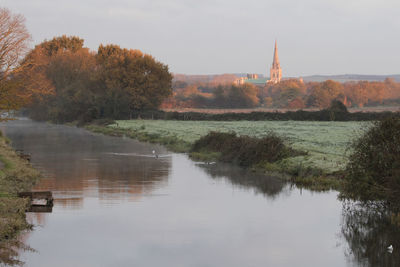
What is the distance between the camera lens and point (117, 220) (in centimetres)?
1520

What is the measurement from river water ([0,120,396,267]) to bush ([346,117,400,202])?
108 centimetres

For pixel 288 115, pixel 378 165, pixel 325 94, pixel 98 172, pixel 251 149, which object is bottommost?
pixel 98 172

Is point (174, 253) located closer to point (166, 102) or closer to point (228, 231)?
point (228, 231)

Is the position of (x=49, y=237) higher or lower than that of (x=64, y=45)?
lower

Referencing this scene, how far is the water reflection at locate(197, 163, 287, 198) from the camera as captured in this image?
2128 centimetres

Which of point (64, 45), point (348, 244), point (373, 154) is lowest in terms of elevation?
point (348, 244)

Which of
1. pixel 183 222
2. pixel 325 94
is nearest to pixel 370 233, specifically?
pixel 183 222

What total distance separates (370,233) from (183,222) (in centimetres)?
453

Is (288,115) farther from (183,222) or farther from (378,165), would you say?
(183,222)

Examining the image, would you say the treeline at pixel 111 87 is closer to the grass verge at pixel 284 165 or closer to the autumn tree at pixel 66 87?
the autumn tree at pixel 66 87

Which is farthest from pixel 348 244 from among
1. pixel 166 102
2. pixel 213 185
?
pixel 166 102

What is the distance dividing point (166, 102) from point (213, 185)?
133 metres

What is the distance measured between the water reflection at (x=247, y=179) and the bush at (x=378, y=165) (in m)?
4.23

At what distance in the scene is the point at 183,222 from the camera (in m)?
15.2
